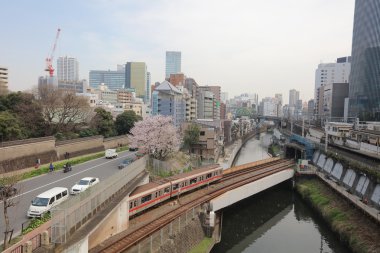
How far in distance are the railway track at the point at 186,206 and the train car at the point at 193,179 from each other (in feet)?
4.10

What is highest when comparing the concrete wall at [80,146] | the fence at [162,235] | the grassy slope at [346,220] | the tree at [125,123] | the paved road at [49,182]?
the tree at [125,123]

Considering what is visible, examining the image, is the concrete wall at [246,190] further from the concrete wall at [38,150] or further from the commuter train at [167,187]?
the concrete wall at [38,150]

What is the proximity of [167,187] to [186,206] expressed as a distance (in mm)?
2074

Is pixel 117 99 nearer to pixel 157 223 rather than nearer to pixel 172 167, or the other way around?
pixel 172 167

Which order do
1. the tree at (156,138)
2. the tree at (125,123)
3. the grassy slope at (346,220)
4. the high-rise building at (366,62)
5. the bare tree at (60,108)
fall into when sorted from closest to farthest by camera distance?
Answer: 1. the grassy slope at (346,220)
2. the tree at (156,138)
3. the bare tree at (60,108)
4. the tree at (125,123)
5. the high-rise building at (366,62)

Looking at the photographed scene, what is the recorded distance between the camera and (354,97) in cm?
9781

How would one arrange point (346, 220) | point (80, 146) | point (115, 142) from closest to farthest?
point (346, 220) → point (80, 146) → point (115, 142)

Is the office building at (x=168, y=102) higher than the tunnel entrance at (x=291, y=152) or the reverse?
higher

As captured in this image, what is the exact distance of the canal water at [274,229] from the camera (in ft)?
73.9

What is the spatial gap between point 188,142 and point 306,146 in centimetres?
1820

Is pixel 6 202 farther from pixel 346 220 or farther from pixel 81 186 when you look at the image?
pixel 346 220

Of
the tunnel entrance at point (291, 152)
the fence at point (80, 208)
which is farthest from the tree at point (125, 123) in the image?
the fence at point (80, 208)

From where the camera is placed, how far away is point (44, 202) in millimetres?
15984

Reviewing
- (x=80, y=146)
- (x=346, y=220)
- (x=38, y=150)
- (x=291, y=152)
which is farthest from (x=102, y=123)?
(x=346, y=220)
